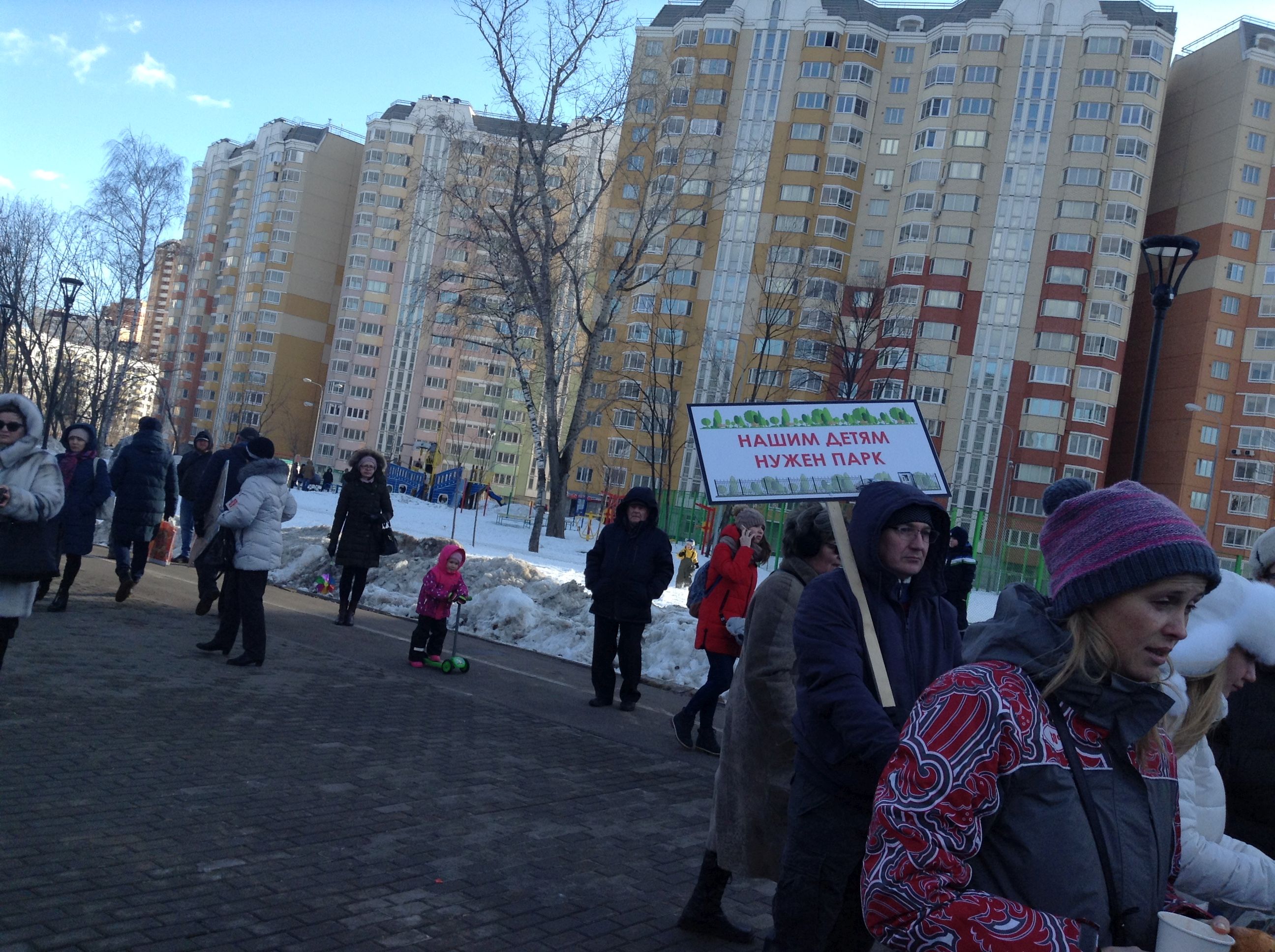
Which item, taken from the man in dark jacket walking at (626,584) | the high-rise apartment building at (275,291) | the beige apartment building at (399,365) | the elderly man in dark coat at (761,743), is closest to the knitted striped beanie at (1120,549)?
the elderly man in dark coat at (761,743)

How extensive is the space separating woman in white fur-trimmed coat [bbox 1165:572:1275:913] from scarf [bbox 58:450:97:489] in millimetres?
11041

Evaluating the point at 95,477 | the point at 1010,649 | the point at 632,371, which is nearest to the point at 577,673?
the point at 95,477

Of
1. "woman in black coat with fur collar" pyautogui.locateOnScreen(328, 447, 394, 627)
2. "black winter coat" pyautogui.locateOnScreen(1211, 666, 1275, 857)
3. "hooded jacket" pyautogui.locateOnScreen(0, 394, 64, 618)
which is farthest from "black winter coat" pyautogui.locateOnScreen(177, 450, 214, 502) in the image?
"black winter coat" pyautogui.locateOnScreen(1211, 666, 1275, 857)

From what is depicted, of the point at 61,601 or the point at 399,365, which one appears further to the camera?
the point at 399,365

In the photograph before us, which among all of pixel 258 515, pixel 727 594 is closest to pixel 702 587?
pixel 727 594

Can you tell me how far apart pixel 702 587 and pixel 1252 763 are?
5124mm

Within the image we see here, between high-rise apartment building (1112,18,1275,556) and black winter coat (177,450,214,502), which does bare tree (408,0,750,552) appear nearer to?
black winter coat (177,450,214,502)

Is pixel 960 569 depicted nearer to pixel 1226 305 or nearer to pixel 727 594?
pixel 727 594

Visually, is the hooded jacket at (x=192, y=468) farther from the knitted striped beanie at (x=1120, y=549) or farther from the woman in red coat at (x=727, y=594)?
the knitted striped beanie at (x=1120, y=549)

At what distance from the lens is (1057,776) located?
6.12 feet

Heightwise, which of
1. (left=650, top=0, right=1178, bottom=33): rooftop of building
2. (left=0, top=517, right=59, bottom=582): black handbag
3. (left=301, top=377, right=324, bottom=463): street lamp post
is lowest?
(left=0, top=517, right=59, bottom=582): black handbag

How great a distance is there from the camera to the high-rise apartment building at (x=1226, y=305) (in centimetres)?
6538

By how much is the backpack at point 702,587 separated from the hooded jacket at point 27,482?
4.42 m

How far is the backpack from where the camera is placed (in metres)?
8.20
